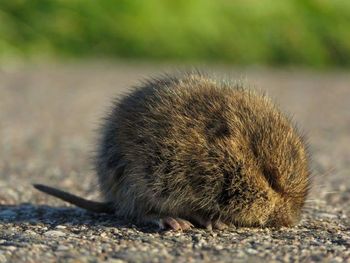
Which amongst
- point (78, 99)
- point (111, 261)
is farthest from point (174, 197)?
point (78, 99)

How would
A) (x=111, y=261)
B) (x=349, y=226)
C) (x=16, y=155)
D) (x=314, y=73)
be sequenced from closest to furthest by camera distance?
(x=111, y=261) → (x=349, y=226) → (x=16, y=155) → (x=314, y=73)

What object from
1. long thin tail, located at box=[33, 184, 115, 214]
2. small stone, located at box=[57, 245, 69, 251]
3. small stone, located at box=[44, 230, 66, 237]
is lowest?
small stone, located at box=[57, 245, 69, 251]

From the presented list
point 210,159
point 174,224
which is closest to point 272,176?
point 210,159

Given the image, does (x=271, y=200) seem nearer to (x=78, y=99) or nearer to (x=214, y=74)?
(x=214, y=74)

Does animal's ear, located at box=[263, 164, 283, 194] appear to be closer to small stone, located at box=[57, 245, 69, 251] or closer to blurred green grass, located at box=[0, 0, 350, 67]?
small stone, located at box=[57, 245, 69, 251]

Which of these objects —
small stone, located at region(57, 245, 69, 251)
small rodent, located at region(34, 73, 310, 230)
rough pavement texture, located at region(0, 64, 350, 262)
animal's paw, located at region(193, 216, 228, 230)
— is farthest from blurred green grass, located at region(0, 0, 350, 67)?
small stone, located at region(57, 245, 69, 251)
